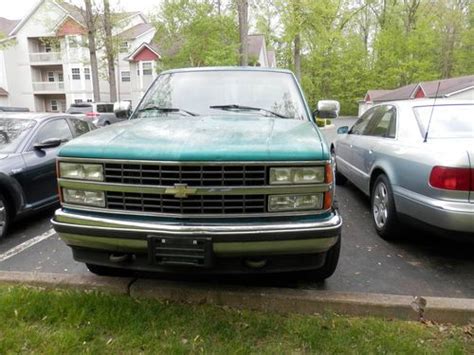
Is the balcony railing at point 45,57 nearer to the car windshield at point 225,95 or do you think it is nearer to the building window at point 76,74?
the building window at point 76,74

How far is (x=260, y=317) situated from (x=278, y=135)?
1.32 metres

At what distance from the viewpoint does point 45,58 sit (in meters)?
37.2

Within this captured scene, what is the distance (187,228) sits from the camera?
2.45 meters

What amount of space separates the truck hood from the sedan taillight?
1173mm

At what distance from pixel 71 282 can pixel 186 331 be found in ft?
3.84

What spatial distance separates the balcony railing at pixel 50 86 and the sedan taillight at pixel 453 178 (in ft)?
129

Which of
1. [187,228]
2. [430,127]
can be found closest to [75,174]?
[187,228]

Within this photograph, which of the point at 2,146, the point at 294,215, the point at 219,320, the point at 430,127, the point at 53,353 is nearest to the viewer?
the point at 53,353

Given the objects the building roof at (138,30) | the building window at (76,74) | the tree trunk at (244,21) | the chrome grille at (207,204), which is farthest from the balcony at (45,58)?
the chrome grille at (207,204)

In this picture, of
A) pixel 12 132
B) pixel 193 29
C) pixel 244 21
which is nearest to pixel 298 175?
pixel 12 132

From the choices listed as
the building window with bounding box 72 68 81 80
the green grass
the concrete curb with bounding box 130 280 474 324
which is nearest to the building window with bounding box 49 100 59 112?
the building window with bounding box 72 68 81 80

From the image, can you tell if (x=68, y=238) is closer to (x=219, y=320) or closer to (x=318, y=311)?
(x=219, y=320)

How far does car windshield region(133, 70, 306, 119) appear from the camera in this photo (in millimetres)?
3729

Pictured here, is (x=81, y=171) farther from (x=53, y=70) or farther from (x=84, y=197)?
(x=53, y=70)
